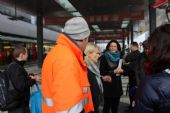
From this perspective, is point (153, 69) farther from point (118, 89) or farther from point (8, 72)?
point (118, 89)

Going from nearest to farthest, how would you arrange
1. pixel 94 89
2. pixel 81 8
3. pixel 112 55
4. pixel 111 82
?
pixel 94 89 → pixel 112 55 → pixel 111 82 → pixel 81 8

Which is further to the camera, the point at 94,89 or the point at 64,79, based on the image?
the point at 94,89

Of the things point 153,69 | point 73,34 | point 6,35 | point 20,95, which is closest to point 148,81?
point 153,69

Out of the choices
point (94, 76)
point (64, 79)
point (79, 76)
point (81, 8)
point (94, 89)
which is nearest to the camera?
point (64, 79)

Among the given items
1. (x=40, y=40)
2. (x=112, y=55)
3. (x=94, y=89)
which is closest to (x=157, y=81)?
(x=94, y=89)

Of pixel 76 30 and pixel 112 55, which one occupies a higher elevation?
pixel 76 30

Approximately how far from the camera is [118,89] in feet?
19.4

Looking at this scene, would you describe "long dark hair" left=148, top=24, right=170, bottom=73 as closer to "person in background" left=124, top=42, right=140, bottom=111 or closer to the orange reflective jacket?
the orange reflective jacket

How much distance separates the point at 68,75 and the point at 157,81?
78 cm

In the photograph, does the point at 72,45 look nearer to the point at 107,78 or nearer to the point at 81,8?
the point at 107,78

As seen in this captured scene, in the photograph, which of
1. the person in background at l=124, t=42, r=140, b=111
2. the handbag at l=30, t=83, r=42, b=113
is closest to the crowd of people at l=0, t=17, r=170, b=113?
the handbag at l=30, t=83, r=42, b=113

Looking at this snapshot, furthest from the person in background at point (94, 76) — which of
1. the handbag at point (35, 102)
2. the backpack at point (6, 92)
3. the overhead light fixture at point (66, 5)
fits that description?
the overhead light fixture at point (66, 5)

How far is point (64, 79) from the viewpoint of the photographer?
245cm

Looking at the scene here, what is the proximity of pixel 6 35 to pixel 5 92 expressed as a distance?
726 inches
